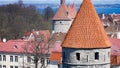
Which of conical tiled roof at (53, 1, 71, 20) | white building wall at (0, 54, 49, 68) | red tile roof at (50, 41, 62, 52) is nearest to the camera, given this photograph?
red tile roof at (50, 41, 62, 52)

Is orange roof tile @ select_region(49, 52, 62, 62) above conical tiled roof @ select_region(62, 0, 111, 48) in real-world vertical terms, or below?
below

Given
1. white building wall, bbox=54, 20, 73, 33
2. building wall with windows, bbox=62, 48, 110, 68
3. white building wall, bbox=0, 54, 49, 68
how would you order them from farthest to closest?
white building wall, bbox=54, 20, 73, 33, white building wall, bbox=0, 54, 49, 68, building wall with windows, bbox=62, 48, 110, 68

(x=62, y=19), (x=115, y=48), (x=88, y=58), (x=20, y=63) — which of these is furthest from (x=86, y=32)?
(x=62, y=19)

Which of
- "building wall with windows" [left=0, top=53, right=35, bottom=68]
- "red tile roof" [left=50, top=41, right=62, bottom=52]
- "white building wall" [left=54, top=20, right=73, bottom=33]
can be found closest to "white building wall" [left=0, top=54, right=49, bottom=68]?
"building wall with windows" [left=0, top=53, right=35, bottom=68]

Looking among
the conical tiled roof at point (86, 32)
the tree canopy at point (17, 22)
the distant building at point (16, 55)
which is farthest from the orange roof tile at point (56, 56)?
the tree canopy at point (17, 22)

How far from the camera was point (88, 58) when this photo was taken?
24859 millimetres

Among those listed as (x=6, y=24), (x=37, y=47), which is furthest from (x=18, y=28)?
(x=37, y=47)

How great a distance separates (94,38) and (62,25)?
61.9 m

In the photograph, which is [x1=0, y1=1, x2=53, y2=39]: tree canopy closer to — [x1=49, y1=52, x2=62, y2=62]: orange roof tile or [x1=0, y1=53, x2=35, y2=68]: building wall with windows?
[x1=0, y1=53, x2=35, y2=68]: building wall with windows

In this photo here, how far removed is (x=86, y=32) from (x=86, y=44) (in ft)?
2.16

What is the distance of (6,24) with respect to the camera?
110250 millimetres

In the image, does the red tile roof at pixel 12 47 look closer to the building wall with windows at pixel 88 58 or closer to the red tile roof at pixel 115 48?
the red tile roof at pixel 115 48

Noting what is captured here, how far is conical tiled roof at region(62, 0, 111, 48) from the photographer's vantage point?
25.3 m

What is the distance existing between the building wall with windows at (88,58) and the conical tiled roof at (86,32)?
0.85 feet
